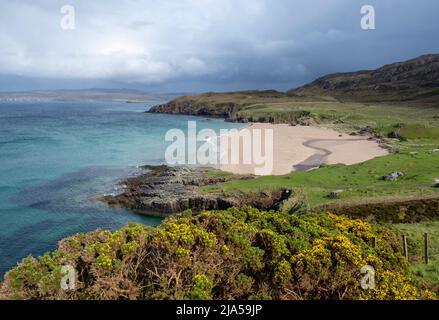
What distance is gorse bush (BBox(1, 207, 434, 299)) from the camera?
39.3 ft

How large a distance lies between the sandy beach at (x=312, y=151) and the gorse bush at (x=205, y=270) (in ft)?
146

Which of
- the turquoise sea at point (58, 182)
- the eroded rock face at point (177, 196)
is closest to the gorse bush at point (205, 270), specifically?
the turquoise sea at point (58, 182)

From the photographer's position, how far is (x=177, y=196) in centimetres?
4756

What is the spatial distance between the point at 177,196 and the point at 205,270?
117 ft

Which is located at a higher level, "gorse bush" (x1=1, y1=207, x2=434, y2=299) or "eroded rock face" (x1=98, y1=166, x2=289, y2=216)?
"gorse bush" (x1=1, y1=207, x2=434, y2=299)

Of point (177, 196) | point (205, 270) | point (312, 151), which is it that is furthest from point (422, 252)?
point (312, 151)

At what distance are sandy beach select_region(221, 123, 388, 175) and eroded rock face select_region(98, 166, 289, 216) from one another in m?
8.08

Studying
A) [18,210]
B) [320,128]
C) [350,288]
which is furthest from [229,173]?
[320,128]

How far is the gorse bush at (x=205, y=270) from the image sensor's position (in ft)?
39.3

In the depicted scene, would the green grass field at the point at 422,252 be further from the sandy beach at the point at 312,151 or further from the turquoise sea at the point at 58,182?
the sandy beach at the point at 312,151

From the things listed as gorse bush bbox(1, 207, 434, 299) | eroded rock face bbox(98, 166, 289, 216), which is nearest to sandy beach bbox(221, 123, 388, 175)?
eroded rock face bbox(98, 166, 289, 216)

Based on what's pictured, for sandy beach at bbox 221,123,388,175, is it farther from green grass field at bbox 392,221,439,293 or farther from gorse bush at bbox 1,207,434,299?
gorse bush at bbox 1,207,434,299

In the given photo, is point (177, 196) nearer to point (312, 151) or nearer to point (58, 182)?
point (58, 182)
